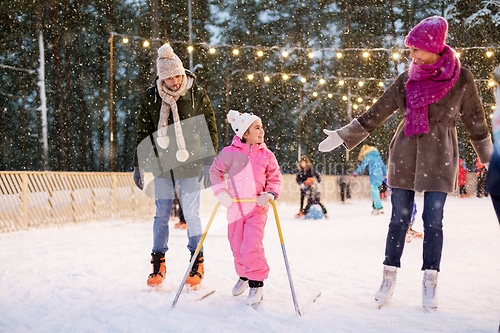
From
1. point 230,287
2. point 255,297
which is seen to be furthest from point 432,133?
point 230,287

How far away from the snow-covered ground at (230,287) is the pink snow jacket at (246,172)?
2.53 ft

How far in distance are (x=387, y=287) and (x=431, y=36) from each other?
1624 mm

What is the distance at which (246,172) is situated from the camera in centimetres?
287

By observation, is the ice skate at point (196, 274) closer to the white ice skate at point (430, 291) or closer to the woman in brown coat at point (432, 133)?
the woman in brown coat at point (432, 133)

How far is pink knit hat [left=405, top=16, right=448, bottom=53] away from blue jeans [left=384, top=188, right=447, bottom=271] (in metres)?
0.91

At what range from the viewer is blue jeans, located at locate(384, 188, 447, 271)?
2.50 metres

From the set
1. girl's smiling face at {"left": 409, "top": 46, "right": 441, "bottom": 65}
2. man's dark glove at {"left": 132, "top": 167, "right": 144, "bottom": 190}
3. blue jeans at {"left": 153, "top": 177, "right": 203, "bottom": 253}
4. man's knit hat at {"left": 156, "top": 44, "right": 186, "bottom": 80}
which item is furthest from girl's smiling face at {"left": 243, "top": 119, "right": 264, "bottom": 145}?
girl's smiling face at {"left": 409, "top": 46, "right": 441, "bottom": 65}

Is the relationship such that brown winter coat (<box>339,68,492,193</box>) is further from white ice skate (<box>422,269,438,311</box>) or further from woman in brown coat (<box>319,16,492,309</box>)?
white ice skate (<box>422,269,438,311</box>)

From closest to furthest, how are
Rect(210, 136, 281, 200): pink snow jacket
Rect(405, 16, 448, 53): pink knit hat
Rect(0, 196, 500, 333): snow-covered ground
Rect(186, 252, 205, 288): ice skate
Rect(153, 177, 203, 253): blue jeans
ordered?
Rect(0, 196, 500, 333): snow-covered ground → Rect(405, 16, 448, 53): pink knit hat → Rect(210, 136, 281, 200): pink snow jacket → Rect(186, 252, 205, 288): ice skate → Rect(153, 177, 203, 253): blue jeans

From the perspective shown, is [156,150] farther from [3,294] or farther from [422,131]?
[422,131]

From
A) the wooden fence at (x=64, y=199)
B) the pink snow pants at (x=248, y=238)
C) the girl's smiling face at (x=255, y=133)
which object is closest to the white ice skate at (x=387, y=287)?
the pink snow pants at (x=248, y=238)

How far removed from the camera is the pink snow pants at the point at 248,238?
2.71 m

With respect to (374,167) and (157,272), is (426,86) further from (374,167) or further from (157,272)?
(374,167)

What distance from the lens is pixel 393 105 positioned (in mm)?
2764
